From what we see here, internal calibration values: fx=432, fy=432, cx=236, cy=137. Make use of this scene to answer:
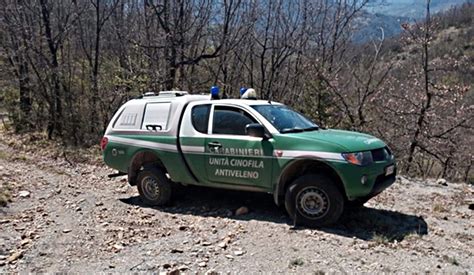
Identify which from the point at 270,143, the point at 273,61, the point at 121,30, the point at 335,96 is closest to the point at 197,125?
the point at 270,143

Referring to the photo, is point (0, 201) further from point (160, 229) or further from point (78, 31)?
point (78, 31)

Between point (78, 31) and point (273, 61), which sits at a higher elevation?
point (78, 31)

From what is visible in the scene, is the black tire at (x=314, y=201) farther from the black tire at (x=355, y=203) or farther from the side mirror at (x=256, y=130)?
the side mirror at (x=256, y=130)

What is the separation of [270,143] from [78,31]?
12.7 meters

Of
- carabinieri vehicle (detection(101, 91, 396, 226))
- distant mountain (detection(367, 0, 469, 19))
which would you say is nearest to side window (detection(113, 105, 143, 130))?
carabinieri vehicle (detection(101, 91, 396, 226))

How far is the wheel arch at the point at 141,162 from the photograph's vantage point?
7.48 metres

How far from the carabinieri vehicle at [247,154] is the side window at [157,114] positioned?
18 mm

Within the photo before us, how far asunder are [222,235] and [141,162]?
2.43 metres

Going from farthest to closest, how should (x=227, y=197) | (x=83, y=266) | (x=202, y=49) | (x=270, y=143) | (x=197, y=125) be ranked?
(x=202, y=49), (x=227, y=197), (x=197, y=125), (x=270, y=143), (x=83, y=266)

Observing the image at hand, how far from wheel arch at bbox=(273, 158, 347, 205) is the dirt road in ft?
1.68

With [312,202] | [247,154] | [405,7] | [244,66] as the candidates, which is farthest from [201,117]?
[405,7]

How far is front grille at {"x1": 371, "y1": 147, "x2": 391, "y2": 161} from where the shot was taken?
5.92 m

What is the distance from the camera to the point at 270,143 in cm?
619

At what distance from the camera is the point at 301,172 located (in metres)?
6.20
